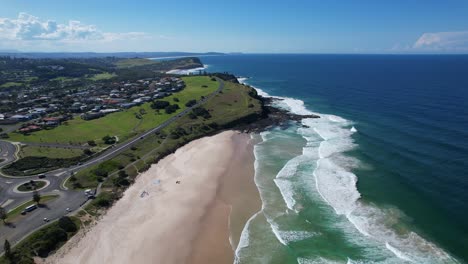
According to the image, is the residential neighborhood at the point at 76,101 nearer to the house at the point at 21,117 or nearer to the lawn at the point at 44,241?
the house at the point at 21,117

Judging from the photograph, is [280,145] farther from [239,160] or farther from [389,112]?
[389,112]

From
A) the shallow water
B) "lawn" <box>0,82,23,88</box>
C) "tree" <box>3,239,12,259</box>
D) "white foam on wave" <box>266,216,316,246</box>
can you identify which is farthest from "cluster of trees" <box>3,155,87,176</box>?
"lawn" <box>0,82,23,88</box>

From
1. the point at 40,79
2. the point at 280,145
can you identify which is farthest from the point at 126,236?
the point at 40,79

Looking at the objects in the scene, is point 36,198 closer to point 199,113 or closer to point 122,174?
point 122,174

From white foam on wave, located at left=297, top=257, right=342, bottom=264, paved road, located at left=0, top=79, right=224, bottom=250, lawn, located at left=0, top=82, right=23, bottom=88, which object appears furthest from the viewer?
lawn, located at left=0, top=82, right=23, bottom=88

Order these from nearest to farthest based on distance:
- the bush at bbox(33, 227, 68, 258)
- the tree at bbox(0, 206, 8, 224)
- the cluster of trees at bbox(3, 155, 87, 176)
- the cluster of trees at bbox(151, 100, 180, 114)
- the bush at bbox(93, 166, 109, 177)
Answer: the bush at bbox(33, 227, 68, 258) → the tree at bbox(0, 206, 8, 224) → the bush at bbox(93, 166, 109, 177) → the cluster of trees at bbox(3, 155, 87, 176) → the cluster of trees at bbox(151, 100, 180, 114)

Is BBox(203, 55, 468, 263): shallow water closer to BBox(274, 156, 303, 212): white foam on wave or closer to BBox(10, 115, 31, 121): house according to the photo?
BBox(274, 156, 303, 212): white foam on wave

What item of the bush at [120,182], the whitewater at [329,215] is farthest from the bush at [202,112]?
the bush at [120,182]
